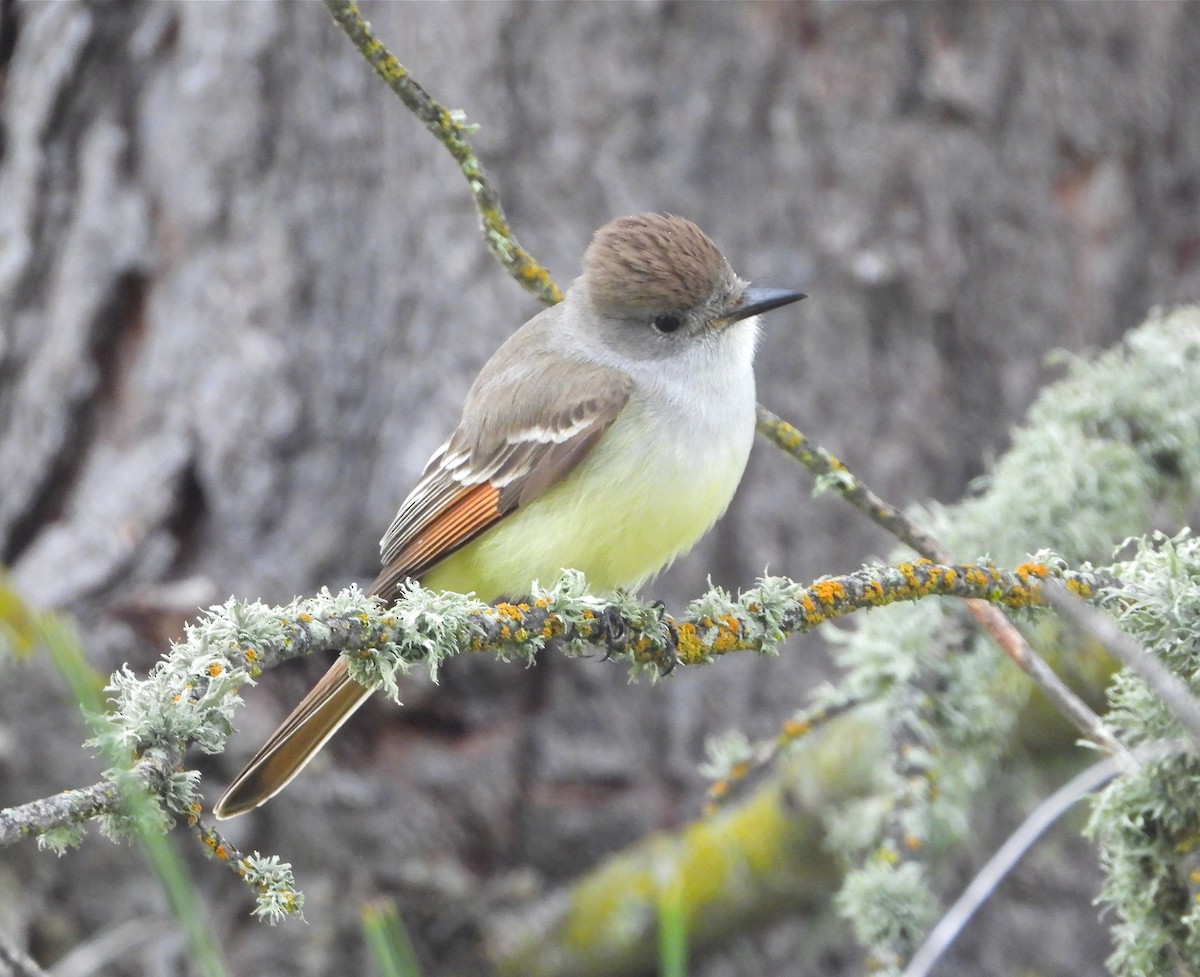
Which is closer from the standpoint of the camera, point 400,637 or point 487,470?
point 400,637

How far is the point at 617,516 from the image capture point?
3.21 metres

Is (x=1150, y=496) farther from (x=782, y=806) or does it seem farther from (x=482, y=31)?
(x=482, y=31)

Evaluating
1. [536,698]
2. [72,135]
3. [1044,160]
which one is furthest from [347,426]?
[1044,160]

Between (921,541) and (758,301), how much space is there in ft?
3.06

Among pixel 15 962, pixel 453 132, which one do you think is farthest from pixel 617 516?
pixel 15 962

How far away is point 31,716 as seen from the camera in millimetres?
4160

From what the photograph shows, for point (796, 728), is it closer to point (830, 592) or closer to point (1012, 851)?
point (1012, 851)

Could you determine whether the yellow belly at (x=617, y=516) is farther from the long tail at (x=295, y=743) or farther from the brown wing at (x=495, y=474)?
the long tail at (x=295, y=743)

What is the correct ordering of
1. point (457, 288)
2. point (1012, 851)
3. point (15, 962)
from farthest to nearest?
1. point (457, 288)
2. point (1012, 851)
3. point (15, 962)

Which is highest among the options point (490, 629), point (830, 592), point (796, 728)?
point (490, 629)

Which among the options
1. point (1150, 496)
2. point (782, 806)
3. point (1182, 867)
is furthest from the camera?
point (782, 806)

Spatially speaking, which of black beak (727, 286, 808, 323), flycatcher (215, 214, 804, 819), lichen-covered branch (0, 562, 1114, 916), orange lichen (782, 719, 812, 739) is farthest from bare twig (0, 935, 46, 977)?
black beak (727, 286, 808, 323)

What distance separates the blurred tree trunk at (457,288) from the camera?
4.37 metres

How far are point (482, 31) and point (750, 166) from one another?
97 cm
